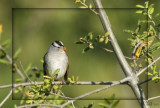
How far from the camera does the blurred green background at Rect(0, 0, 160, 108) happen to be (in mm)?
5934

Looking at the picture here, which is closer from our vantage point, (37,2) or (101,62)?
(101,62)

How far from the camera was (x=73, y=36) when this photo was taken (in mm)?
7602

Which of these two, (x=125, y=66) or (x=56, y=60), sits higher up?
(x=56, y=60)

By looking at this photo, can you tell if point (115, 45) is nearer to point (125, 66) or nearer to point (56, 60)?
point (125, 66)

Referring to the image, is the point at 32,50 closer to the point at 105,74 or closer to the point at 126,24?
the point at 105,74

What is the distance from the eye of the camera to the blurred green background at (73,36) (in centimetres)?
593

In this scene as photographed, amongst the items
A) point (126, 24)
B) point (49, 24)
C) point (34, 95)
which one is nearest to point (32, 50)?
point (49, 24)

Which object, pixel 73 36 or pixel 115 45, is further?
pixel 73 36

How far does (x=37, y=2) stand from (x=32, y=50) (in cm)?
205

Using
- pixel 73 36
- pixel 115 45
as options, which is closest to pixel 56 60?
pixel 115 45

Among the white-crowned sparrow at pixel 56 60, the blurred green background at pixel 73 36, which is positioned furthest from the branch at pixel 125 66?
the blurred green background at pixel 73 36

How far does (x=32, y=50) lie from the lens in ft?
27.1

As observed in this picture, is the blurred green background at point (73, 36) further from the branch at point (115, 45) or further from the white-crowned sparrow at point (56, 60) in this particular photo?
the branch at point (115, 45)

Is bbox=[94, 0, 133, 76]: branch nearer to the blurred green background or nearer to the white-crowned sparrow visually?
the white-crowned sparrow
